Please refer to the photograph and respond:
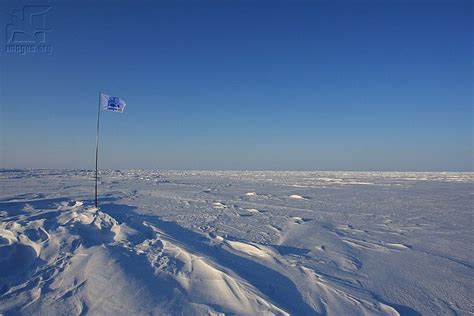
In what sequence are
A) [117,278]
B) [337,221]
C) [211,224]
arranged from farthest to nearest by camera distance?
[337,221] → [211,224] → [117,278]

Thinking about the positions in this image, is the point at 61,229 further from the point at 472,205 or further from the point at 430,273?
the point at 472,205

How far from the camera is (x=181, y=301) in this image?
3.62 meters

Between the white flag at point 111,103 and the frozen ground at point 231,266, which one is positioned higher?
the white flag at point 111,103

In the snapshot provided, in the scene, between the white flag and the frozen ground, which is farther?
the white flag

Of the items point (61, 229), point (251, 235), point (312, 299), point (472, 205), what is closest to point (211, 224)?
point (251, 235)

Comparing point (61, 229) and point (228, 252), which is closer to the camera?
point (228, 252)

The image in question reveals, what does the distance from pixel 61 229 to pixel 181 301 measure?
4.27 meters

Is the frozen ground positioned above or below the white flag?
below

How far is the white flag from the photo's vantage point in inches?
392

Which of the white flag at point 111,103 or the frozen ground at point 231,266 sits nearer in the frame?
the frozen ground at point 231,266

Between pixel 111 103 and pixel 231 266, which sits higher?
pixel 111 103

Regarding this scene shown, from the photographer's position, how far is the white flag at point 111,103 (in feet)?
32.7

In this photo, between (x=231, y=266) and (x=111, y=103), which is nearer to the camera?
(x=231, y=266)

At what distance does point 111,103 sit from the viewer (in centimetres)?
1006
